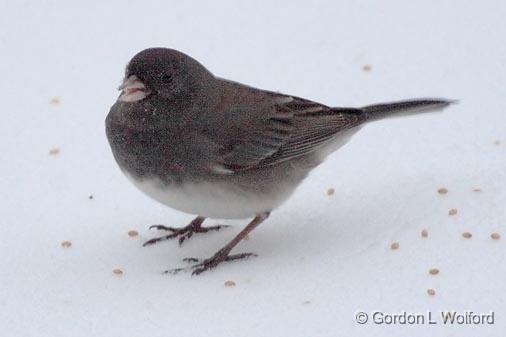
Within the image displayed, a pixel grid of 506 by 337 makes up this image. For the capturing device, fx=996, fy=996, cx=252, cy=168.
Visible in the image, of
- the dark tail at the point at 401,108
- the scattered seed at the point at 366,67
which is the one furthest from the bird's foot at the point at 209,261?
the scattered seed at the point at 366,67

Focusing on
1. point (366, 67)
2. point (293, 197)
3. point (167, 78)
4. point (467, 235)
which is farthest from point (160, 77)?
point (366, 67)

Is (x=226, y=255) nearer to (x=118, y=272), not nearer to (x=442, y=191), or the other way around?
(x=118, y=272)

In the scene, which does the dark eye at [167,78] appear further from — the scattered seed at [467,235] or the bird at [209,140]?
the scattered seed at [467,235]

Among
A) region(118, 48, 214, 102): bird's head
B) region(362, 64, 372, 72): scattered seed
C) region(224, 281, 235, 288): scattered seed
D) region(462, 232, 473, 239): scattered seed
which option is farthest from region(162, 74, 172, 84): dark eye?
region(362, 64, 372, 72): scattered seed

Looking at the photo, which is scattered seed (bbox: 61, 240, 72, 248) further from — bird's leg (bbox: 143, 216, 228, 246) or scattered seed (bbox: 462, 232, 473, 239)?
scattered seed (bbox: 462, 232, 473, 239)

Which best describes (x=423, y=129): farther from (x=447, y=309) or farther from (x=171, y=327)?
(x=171, y=327)

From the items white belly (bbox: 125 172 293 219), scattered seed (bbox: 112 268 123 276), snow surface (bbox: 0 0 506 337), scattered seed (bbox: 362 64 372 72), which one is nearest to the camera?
snow surface (bbox: 0 0 506 337)
